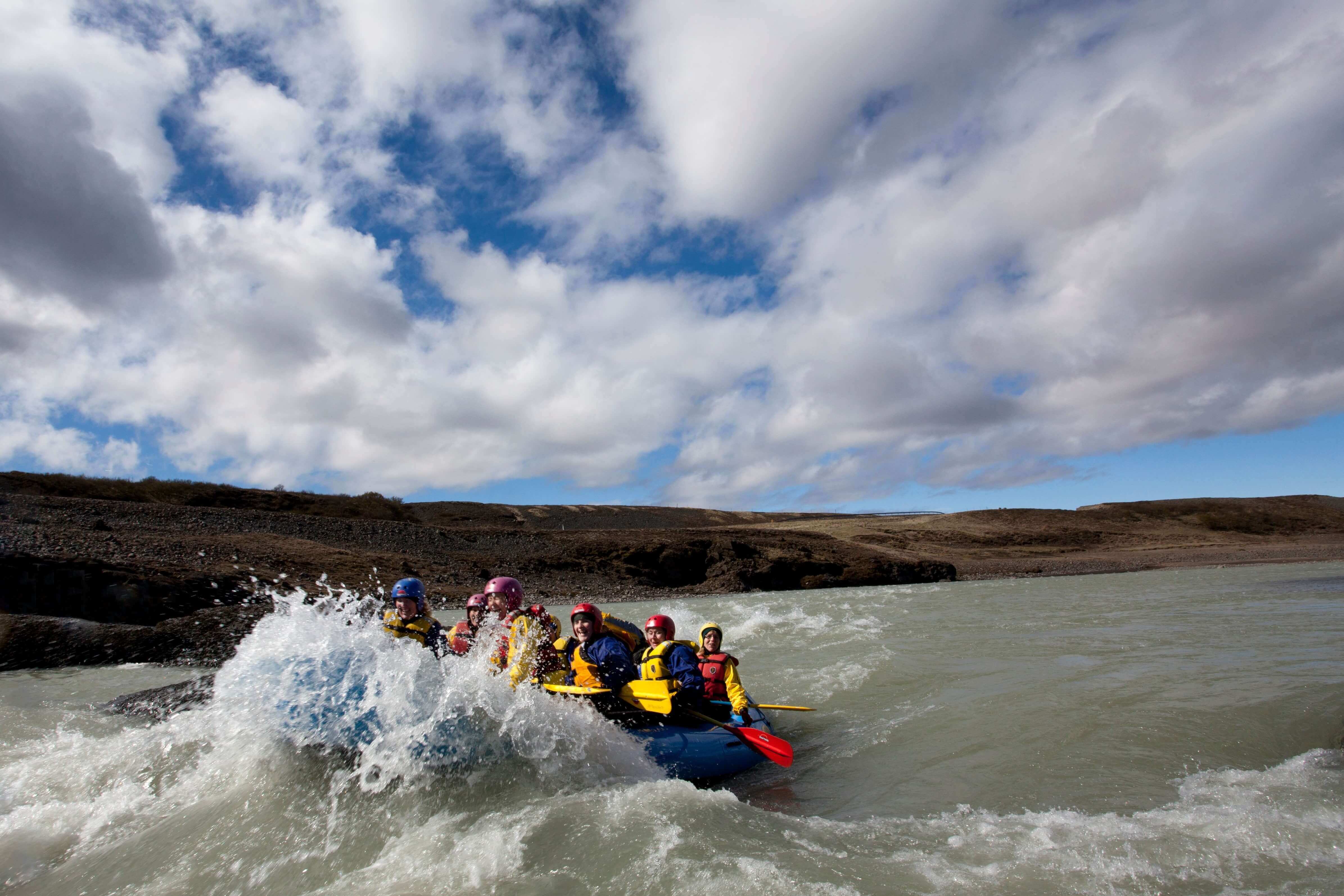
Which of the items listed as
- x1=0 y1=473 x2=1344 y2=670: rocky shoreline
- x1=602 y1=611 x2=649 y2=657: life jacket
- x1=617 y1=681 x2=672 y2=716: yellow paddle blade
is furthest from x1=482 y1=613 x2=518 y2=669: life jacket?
x1=0 y1=473 x2=1344 y2=670: rocky shoreline

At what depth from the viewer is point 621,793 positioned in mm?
5473

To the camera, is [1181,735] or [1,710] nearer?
[1181,735]

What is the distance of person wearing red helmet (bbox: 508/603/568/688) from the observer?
6.71 meters

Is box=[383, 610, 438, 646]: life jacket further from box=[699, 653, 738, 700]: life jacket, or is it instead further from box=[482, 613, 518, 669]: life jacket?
box=[699, 653, 738, 700]: life jacket

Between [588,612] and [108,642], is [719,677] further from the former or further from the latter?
[108,642]

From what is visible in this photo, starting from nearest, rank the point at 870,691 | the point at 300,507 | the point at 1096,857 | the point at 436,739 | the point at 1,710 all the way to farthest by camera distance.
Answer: the point at 1096,857
the point at 436,739
the point at 1,710
the point at 870,691
the point at 300,507

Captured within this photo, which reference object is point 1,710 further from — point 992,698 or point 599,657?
point 992,698

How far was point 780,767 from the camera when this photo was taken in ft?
23.6

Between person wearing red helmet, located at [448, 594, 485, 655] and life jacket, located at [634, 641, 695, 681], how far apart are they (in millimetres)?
1973

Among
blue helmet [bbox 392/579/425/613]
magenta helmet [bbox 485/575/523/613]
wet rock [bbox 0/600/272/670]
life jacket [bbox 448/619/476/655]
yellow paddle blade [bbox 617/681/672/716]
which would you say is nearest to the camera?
yellow paddle blade [bbox 617/681/672/716]

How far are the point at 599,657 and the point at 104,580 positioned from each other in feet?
52.3

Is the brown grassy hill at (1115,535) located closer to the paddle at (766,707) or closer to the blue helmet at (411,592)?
the paddle at (766,707)

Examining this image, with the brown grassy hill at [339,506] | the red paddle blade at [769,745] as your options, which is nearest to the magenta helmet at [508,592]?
the red paddle blade at [769,745]

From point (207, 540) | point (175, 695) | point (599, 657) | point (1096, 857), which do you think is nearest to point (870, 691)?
point (599, 657)
